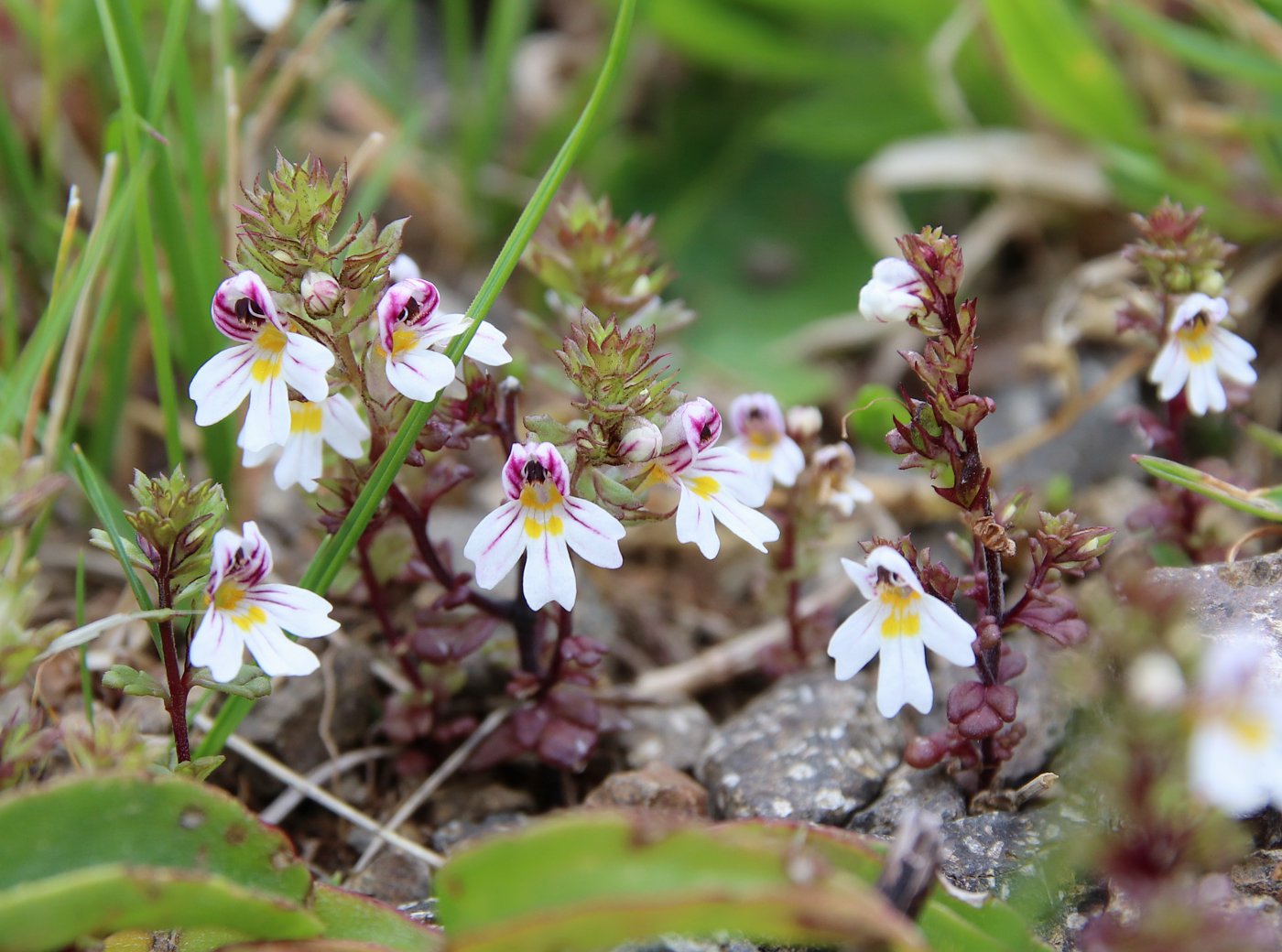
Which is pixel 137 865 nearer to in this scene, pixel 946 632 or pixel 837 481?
pixel 946 632

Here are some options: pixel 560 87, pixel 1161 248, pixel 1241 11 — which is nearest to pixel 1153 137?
pixel 1241 11

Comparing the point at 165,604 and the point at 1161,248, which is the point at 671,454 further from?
the point at 1161,248

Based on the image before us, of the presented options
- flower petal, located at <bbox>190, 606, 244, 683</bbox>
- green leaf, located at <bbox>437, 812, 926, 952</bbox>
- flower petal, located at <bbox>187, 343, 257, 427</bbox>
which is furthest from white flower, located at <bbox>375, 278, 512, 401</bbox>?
green leaf, located at <bbox>437, 812, 926, 952</bbox>

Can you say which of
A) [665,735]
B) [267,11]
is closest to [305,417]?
[665,735]

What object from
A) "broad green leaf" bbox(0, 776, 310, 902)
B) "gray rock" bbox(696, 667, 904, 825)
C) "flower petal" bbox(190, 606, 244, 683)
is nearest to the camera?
"broad green leaf" bbox(0, 776, 310, 902)

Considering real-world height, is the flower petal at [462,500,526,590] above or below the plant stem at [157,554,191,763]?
above

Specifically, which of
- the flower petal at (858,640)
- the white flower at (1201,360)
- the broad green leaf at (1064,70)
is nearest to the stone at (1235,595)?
the white flower at (1201,360)

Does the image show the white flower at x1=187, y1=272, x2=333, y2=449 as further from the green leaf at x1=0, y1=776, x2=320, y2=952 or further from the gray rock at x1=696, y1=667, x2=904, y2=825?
the gray rock at x1=696, y1=667, x2=904, y2=825
